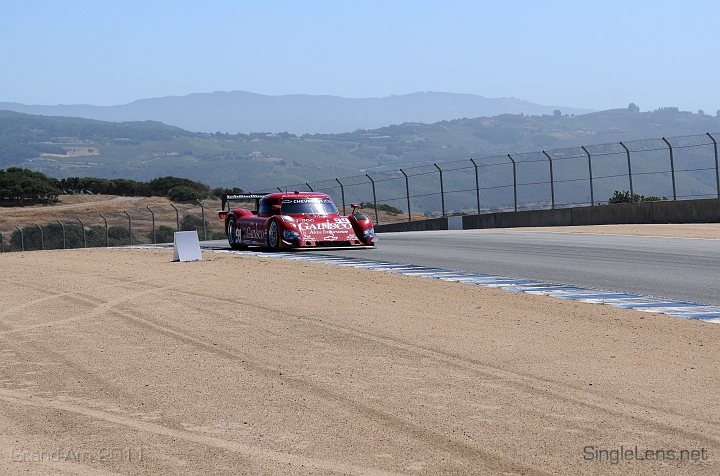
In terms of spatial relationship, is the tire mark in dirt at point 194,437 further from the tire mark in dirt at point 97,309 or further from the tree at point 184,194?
the tree at point 184,194

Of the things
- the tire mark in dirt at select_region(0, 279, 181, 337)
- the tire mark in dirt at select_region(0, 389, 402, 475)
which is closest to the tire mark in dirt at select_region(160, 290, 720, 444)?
the tire mark in dirt at select_region(0, 389, 402, 475)

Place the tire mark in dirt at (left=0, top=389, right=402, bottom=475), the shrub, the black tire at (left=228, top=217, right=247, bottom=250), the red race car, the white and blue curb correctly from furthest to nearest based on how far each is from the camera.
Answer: the shrub, the black tire at (left=228, top=217, right=247, bottom=250), the red race car, the white and blue curb, the tire mark in dirt at (left=0, top=389, right=402, bottom=475)

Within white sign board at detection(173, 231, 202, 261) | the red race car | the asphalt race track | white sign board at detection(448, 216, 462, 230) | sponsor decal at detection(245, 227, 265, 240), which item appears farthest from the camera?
white sign board at detection(448, 216, 462, 230)

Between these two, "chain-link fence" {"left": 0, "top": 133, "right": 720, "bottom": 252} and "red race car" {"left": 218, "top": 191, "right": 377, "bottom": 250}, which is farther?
"chain-link fence" {"left": 0, "top": 133, "right": 720, "bottom": 252}

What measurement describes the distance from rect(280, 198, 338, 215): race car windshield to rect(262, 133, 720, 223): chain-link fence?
34.6 ft

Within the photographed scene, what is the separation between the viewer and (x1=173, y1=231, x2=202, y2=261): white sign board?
2006cm

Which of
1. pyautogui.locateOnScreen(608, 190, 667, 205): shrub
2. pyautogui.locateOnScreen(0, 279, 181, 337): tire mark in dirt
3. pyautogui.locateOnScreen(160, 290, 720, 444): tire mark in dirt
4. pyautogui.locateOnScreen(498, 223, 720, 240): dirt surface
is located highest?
pyautogui.locateOnScreen(0, 279, 181, 337): tire mark in dirt

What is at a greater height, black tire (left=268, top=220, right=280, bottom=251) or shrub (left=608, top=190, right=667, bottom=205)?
black tire (left=268, top=220, right=280, bottom=251)

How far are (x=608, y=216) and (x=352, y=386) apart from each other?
90.3 feet

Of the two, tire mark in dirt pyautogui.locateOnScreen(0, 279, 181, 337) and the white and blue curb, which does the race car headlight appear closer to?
the white and blue curb

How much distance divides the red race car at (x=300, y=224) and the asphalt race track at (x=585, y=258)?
1.34 ft

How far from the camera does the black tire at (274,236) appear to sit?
882 inches

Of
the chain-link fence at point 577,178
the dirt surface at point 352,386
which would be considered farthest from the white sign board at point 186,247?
the chain-link fence at point 577,178

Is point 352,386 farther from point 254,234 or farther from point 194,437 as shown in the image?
point 254,234
